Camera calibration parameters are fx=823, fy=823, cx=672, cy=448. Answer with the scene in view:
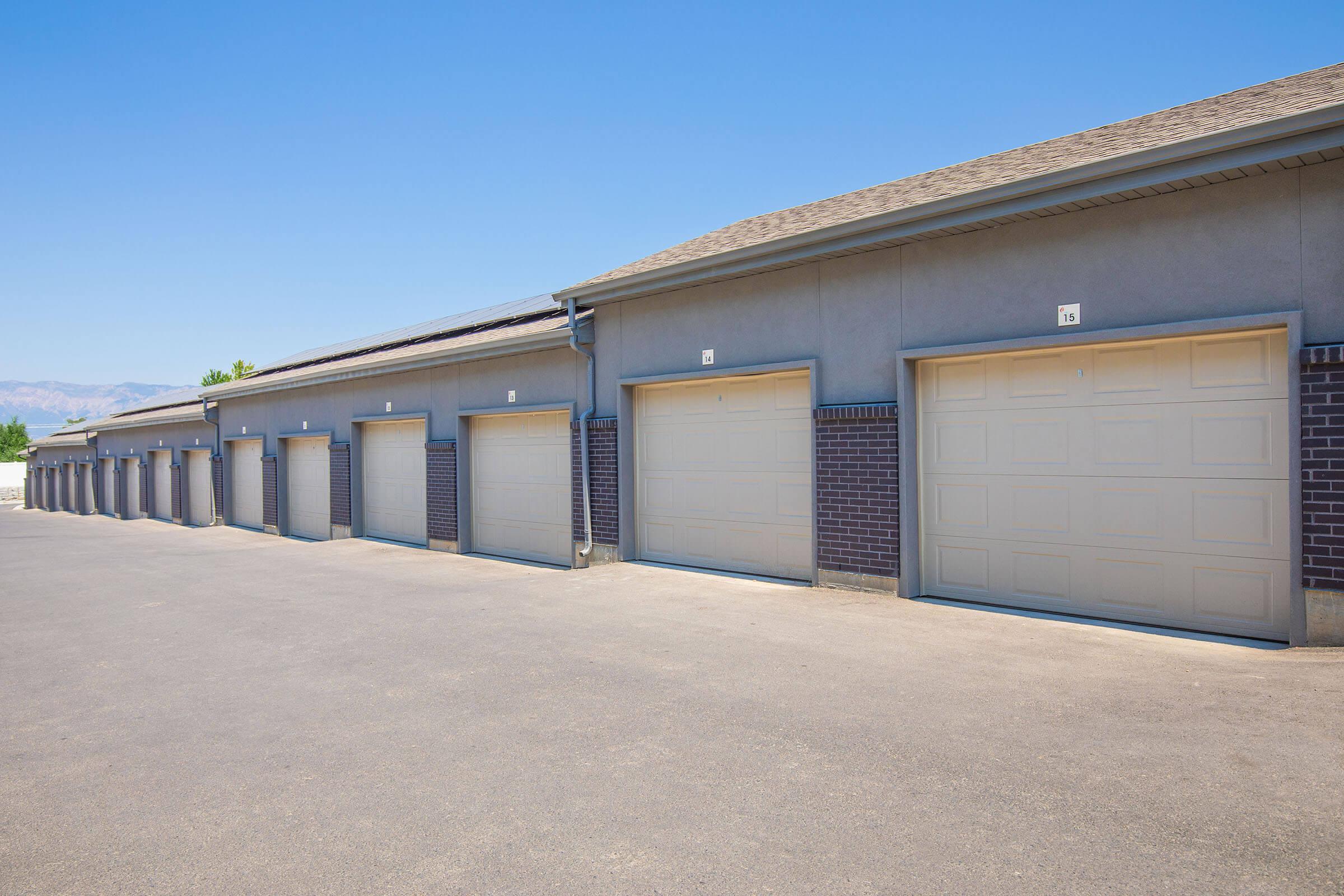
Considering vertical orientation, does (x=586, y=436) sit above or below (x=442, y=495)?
above

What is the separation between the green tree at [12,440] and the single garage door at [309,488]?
90.6 m

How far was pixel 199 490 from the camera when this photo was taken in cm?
2617

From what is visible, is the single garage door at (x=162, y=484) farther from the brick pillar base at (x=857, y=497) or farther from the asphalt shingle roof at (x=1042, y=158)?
the brick pillar base at (x=857, y=497)

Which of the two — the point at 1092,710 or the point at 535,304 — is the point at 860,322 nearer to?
the point at 1092,710

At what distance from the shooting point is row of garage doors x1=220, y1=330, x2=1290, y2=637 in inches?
255

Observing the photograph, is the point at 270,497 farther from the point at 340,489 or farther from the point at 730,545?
the point at 730,545

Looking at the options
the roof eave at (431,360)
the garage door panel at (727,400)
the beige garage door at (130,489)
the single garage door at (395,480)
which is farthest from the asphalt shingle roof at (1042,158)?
the beige garage door at (130,489)

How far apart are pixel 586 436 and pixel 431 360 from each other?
4.51 metres

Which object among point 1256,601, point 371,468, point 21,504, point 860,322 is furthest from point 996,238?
point 21,504

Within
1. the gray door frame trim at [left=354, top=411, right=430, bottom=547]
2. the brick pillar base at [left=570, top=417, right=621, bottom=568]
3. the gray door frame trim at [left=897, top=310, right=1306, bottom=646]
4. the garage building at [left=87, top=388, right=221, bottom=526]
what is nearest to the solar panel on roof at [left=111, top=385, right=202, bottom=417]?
the garage building at [left=87, top=388, right=221, bottom=526]

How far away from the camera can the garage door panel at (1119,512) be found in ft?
21.1

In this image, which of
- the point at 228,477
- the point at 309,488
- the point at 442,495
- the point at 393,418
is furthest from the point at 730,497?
the point at 228,477

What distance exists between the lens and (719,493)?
409 inches

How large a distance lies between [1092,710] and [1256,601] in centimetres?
265
